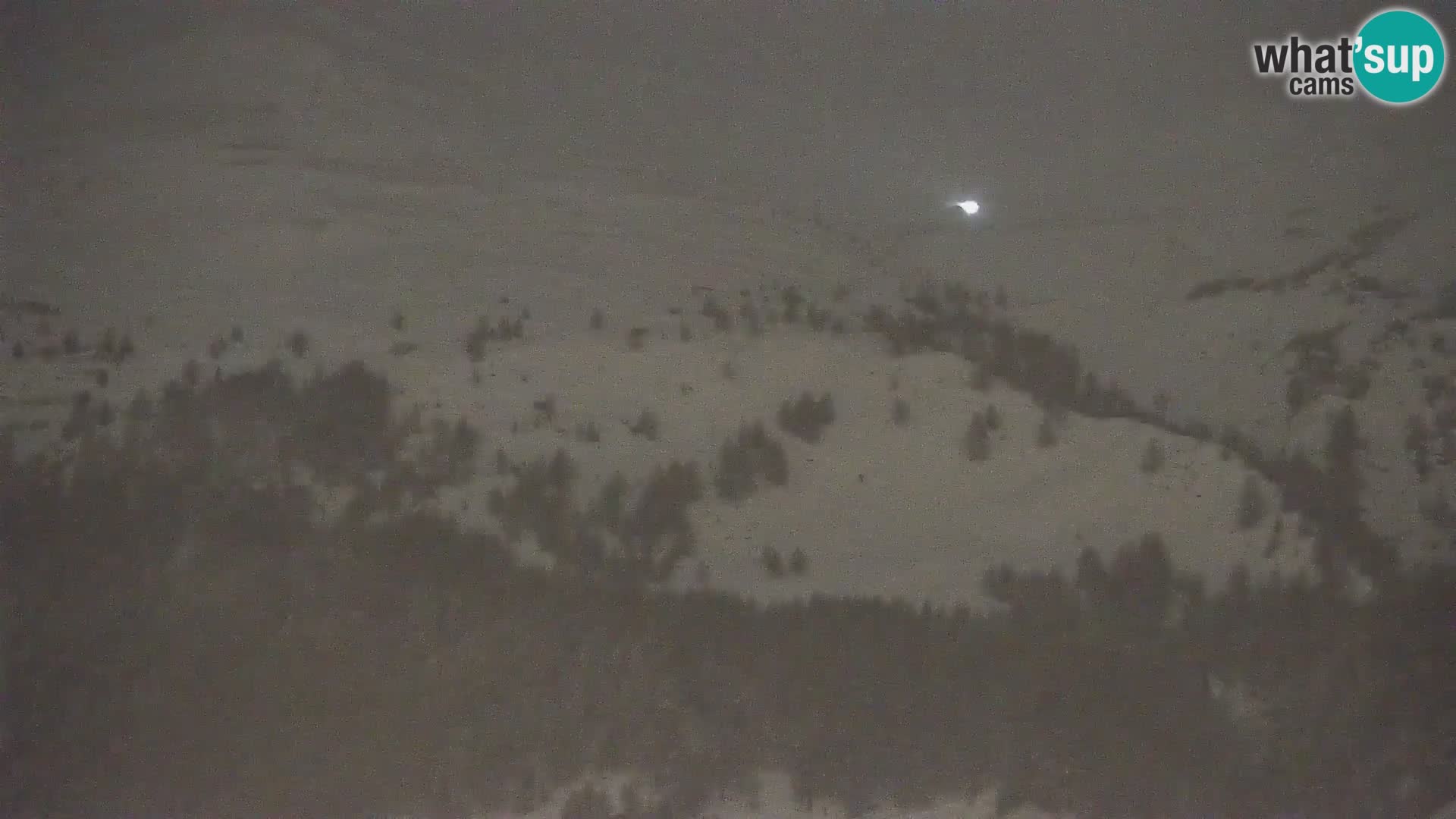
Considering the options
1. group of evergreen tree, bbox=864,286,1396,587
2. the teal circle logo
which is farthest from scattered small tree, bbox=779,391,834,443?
the teal circle logo

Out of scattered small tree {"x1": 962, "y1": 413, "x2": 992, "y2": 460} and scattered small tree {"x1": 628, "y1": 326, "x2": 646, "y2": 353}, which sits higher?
scattered small tree {"x1": 628, "y1": 326, "x2": 646, "y2": 353}

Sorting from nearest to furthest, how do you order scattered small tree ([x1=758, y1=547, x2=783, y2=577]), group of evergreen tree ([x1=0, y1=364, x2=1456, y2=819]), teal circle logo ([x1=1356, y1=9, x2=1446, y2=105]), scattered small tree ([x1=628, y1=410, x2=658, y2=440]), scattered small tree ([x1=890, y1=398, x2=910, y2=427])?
group of evergreen tree ([x1=0, y1=364, x2=1456, y2=819]) → scattered small tree ([x1=758, y1=547, x2=783, y2=577]) → scattered small tree ([x1=628, y1=410, x2=658, y2=440]) → scattered small tree ([x1=890, y1=398, x2=910, y2=427]) → teal circle logo ([x1=1356, y1=9, x2=1446, y2=105])

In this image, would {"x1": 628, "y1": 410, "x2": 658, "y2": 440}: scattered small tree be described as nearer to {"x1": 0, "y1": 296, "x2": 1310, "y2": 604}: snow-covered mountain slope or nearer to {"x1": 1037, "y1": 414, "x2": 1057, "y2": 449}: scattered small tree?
{"x1": 0, "y1": 296, "x2": 1310, "y2": 604}: snow-covered mountain slope

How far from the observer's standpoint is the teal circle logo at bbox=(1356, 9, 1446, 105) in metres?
4.60

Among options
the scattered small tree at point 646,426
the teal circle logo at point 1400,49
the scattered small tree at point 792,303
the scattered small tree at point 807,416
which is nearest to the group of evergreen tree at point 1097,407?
the scattered small tree at point 792,303

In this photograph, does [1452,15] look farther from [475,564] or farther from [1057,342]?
[475,564]

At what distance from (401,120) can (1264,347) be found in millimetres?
4195

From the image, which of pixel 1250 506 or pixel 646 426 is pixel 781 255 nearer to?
pixel 646 426

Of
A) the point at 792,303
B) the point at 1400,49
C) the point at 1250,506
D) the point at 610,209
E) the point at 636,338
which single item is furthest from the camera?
the point at 610,209

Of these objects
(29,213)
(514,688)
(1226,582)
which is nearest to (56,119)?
(29,213)

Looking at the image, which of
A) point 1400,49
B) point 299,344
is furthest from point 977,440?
point 299,344

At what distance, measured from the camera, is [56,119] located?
4.86 metres

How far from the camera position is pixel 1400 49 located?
4602 mm

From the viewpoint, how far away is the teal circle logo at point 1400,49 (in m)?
4.60
